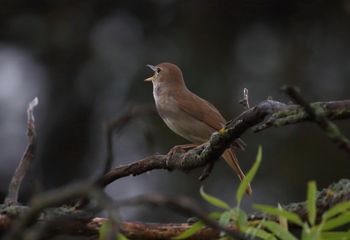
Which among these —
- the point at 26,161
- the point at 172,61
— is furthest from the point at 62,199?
the point at 172,61

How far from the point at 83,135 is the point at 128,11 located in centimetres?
186

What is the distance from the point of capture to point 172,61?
1115cm

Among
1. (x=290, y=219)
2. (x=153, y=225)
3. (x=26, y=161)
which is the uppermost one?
(x=26, y=161)

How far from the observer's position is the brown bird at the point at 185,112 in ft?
21.1

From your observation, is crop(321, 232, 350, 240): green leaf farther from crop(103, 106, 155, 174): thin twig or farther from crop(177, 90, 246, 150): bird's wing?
crop(177, 90, 246, 150): bird's wing

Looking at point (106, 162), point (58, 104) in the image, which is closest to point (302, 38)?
point (58, 104)

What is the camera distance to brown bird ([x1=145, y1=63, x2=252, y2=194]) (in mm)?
6445

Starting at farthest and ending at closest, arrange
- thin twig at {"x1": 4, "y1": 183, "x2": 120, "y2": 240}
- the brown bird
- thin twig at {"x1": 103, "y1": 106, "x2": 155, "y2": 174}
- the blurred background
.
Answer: the blurred background < the brown bird < thin twig at {"x1": 103, "y1": 106, "x2": 155, "y2": 174} < thin twig at {"x1": 4, "y1": 183, "x2": 120, "y2": 240}

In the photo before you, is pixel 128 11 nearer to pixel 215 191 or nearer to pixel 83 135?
pixel 83 135

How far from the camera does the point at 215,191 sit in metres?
10.6

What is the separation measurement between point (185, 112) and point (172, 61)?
455 cm

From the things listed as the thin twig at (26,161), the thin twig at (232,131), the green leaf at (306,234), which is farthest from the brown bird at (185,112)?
the green leaf at (306,234)

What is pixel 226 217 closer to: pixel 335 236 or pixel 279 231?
pixel 279 231

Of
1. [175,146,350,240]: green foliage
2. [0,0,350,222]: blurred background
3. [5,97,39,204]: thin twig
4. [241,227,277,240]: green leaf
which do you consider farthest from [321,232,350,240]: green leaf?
[0,0,350,222]: blurred background
